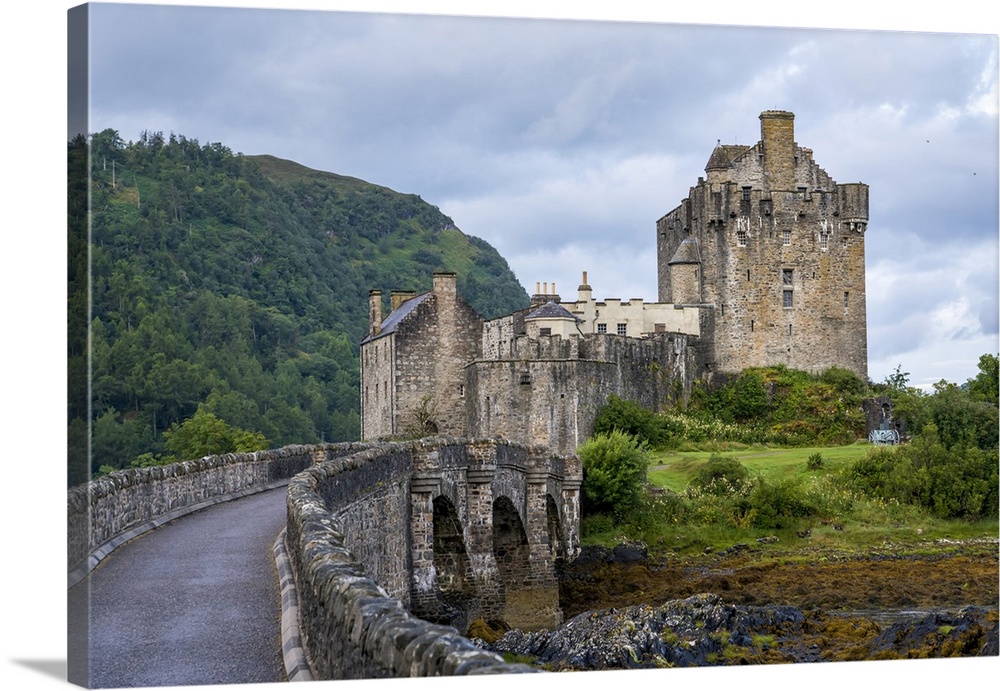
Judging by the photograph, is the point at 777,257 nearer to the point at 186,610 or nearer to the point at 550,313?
the point at 550,313

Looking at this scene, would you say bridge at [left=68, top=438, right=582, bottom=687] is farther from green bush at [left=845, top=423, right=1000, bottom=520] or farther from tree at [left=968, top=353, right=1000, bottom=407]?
tree at [left=968, top=353, right=1000, bottom=407]

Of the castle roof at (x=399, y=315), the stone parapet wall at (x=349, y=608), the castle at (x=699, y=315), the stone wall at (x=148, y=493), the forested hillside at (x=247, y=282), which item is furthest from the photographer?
the forested hillside at (x=247, y=282)

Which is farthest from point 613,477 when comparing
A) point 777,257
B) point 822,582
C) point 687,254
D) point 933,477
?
point 777,257

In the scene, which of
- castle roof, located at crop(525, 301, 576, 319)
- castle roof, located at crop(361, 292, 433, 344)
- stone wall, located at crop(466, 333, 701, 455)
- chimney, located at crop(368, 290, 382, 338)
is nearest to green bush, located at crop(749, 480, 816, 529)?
stone wall, located at crop(466, 333, 701, 455)

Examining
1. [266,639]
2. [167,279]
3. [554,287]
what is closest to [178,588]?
[266,639]

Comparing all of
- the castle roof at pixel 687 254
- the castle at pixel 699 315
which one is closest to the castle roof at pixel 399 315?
the castle at pixel 699 315

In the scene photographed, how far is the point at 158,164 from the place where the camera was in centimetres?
6462

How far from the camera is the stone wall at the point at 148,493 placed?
1196 centimetres

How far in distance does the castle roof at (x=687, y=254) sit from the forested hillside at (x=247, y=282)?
52.1 ft

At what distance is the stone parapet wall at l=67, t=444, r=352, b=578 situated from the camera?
473 inches

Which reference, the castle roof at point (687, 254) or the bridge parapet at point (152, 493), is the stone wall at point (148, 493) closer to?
the bridge parapet at point (152, 493)

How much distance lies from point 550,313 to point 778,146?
12.1 meters

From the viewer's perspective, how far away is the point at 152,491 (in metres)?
17.9

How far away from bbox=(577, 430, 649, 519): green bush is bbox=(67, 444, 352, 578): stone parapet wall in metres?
11.3
